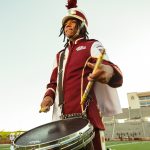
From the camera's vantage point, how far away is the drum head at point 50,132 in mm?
1968

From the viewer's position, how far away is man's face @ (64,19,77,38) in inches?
117

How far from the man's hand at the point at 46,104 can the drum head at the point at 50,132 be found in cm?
37

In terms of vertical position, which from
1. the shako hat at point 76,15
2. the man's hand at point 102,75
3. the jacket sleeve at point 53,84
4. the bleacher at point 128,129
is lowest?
the man's hand at point 102,75

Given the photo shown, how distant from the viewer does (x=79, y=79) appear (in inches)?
106

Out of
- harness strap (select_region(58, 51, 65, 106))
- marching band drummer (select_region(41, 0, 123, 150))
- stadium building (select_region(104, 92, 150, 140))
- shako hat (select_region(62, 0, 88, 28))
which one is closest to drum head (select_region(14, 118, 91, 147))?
marching band drummer (select_region(41, 0, 123, 150))

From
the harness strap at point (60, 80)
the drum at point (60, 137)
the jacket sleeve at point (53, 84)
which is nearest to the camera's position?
the drum at point (60, 137)

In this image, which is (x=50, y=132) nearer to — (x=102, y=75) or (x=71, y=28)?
(x=102, y=75)

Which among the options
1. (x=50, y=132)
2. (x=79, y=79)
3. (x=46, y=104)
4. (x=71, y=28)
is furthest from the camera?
(x=71, y=28)

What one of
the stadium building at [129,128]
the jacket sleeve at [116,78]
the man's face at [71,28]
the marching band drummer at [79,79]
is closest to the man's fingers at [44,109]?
the marching band drummer at [79,79]

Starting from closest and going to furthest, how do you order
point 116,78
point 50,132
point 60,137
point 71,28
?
point 60,137, point 50,132, point 116,78, point 71,28

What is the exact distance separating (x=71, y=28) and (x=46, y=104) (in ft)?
2.61

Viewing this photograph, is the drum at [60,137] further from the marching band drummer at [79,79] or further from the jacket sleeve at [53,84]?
the jacket sleeve at [53,84]

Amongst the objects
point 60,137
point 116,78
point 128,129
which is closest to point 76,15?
point 116,78

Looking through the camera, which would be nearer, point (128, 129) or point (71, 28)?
point (71, 28)
